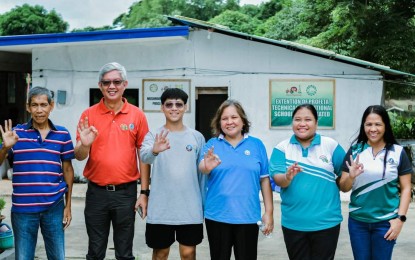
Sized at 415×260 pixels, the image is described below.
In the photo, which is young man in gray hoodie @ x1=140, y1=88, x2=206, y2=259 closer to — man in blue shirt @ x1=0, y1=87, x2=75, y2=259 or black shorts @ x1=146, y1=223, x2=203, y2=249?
black shorts @ x1=146, y1=223, x2=203, y2=249

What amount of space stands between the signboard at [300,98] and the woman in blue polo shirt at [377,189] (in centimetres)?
770

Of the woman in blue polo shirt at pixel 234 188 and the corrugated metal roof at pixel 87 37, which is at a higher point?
the corrugated metal roof at pixel 87 37

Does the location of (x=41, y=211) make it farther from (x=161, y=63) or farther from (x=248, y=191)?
(x=161, y=63)

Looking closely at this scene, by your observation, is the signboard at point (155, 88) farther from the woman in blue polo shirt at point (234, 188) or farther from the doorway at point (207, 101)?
the woman in blue polo shirt at point (234, 188)

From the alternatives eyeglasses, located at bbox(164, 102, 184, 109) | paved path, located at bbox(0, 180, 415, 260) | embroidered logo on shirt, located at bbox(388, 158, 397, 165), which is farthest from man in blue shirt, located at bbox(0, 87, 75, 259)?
embroidered logo on shirt, located at bbox(388, 158, 397, 165)

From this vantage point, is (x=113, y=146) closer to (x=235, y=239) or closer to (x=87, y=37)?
(x=235, y=239)

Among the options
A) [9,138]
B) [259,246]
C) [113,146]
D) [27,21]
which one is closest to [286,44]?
[259,246]

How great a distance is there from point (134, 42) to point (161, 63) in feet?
2.50

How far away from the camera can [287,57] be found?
11.7 meters

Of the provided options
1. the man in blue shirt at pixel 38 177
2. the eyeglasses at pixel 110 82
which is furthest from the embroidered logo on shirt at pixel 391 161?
the man in blue shirt at pixel 38 177

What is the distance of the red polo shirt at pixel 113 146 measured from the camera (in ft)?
14.4

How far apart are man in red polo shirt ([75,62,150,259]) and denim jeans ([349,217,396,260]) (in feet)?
5.64

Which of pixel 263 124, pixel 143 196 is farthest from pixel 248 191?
pixel 263 124

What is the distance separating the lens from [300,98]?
11.8 meters
